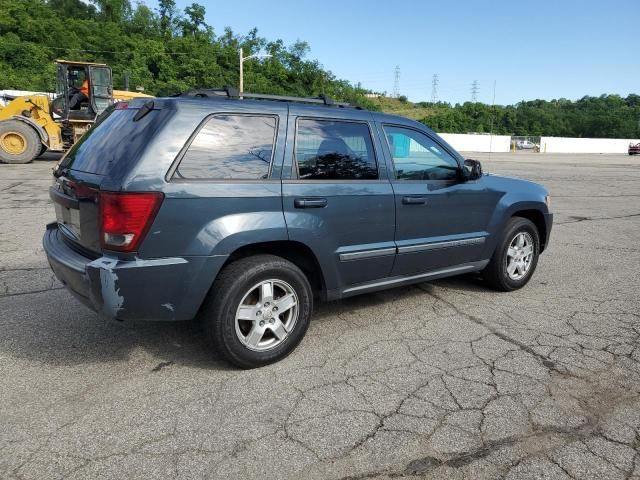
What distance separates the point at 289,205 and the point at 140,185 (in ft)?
3.21

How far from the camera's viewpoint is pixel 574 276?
5.94 m

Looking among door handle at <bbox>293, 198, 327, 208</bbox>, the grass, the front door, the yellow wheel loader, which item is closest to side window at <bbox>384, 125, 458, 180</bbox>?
the front door

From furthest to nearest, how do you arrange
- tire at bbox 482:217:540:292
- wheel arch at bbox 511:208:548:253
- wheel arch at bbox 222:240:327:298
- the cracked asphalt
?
wheel arch at bbox 511:208:548:253 < tire at bbox 482:217:540:292 < wheel arch at bbox 222:240:327:298 < the cracked asphalt

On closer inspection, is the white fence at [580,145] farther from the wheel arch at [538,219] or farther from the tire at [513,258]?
the tire at [513,258]

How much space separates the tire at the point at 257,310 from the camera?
10.8ft

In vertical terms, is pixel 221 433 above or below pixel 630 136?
below

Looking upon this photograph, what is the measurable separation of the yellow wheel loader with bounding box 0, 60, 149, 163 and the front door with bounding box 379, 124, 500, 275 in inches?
596

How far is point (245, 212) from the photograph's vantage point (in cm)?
327

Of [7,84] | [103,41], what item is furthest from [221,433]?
[103,41]

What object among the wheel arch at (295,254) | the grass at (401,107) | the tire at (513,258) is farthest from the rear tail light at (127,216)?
the grass at (401,107)

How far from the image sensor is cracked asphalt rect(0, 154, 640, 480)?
2547mm

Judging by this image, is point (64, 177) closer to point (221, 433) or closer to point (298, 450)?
point (221, 433)

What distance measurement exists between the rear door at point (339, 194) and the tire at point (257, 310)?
273mm

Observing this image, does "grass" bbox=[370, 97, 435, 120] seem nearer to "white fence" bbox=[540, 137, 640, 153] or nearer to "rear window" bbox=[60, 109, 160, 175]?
"white fence" bbox=[540, 137, 640, 153]
